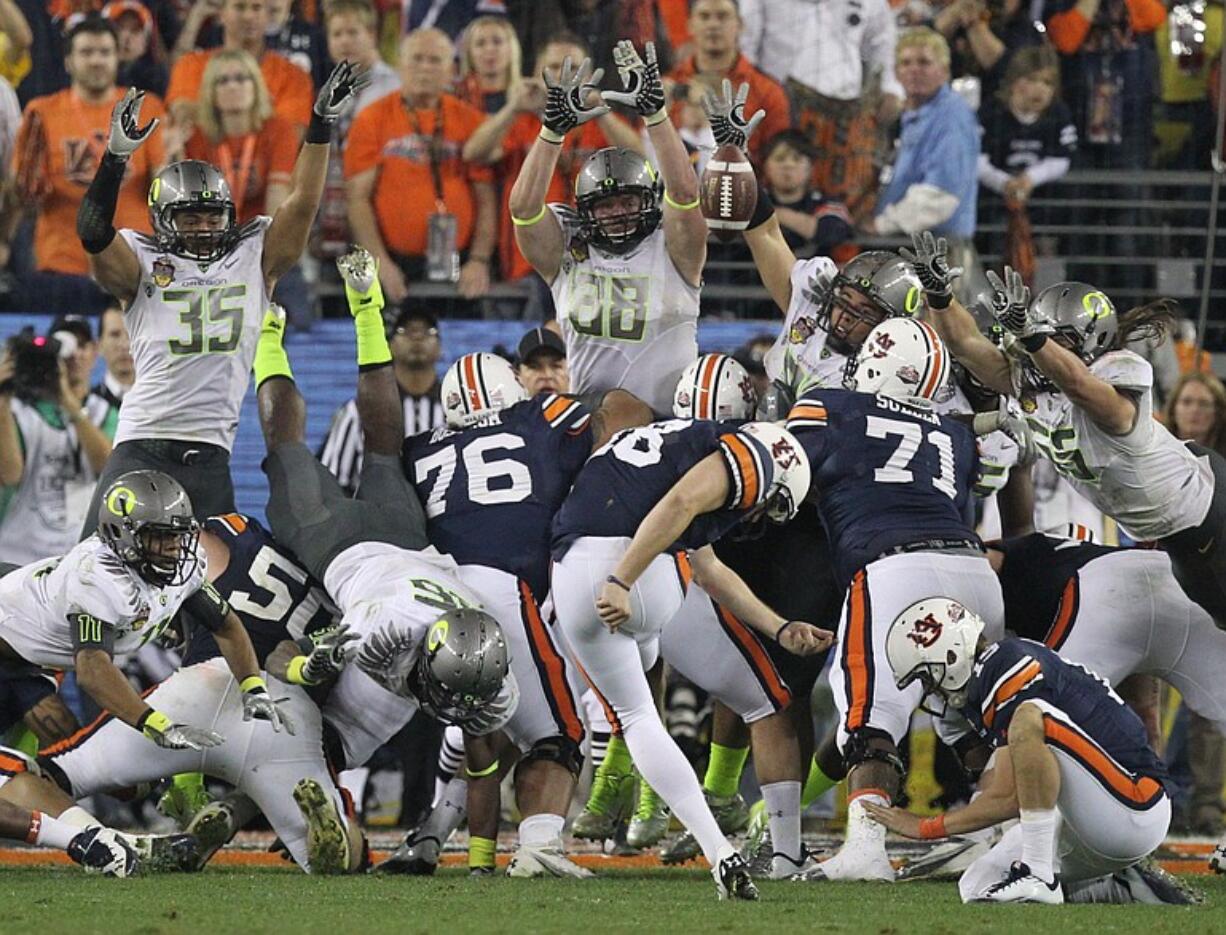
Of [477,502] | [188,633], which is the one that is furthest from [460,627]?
[188,633]

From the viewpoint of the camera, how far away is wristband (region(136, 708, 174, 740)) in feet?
22.7

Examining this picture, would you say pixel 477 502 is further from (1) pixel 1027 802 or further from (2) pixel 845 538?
(1) pixel 1027 802

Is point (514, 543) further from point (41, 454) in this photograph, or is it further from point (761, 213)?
point (41, 454)

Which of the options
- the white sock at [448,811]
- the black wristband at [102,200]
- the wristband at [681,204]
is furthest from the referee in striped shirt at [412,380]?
the white sock at [448,811]

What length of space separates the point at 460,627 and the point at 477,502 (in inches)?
34.2

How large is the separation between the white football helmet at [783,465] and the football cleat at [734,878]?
1139 millimetres

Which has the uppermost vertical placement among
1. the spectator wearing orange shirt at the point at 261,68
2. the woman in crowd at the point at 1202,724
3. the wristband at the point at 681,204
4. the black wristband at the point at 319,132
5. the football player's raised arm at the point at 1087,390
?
the spectator wearing orange shirt at the point at 261,68

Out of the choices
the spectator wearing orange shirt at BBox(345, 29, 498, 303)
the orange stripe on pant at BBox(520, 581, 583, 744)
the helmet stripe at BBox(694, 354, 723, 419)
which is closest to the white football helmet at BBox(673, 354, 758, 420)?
the helmet stripe at BBox(694, 354, 723, 419)

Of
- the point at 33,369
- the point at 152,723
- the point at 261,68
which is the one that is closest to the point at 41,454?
the point at 33,369

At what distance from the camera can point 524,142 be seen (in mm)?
11102

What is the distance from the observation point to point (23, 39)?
11641 millimetres

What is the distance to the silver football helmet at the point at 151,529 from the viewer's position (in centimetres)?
707

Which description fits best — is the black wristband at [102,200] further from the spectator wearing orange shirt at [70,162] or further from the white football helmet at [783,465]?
the spectator wearing orange shirt at [70,162]

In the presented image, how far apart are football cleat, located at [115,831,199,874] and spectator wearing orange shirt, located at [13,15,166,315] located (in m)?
4.48
